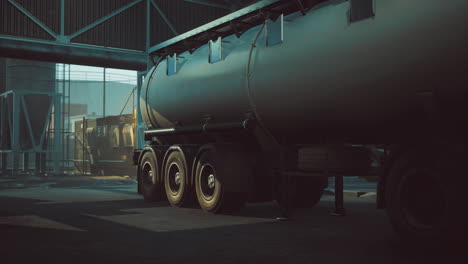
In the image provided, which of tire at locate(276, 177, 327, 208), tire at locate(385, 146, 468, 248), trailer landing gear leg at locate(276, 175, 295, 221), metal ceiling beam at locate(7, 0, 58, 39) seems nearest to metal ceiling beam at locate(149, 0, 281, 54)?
trailer landing gear leg at locate(276, 175, 295, 221)

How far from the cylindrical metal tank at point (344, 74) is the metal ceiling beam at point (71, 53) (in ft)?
37.6

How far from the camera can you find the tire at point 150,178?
1354cm

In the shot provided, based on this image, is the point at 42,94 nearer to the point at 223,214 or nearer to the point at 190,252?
the point at 223,214

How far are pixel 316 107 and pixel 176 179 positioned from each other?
5.22 meters

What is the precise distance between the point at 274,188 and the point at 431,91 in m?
4.83

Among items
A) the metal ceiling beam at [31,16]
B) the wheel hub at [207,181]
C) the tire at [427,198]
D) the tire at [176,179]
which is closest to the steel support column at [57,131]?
the metal ceiling beam at [31,16]

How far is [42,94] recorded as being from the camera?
31.0 metres

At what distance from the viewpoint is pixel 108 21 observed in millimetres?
23047

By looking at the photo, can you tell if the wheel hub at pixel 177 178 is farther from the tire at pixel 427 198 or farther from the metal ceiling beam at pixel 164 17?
the metal ceiling beam at pixel 164 17

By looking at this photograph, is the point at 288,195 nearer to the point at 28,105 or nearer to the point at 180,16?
the point at 180,16

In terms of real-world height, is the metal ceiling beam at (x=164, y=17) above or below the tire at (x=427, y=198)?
above

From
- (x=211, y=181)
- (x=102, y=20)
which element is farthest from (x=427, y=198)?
(x=102, y=20)

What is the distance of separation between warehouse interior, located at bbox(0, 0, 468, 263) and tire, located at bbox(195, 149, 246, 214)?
0.10ft

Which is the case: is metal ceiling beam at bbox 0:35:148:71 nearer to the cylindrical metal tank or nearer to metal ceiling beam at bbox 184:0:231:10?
metal ceiling beam at bbox 184:0:231:10
